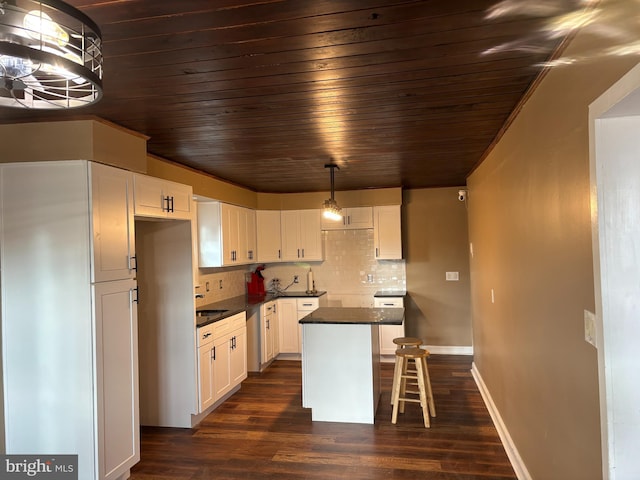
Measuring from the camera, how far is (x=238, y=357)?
4.41 meters

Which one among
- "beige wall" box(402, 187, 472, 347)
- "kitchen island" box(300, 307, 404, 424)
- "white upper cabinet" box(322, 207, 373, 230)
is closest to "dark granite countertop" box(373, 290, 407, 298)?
"beige wall" box(402, 187, 472, 347)

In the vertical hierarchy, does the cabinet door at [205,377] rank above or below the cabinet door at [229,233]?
below

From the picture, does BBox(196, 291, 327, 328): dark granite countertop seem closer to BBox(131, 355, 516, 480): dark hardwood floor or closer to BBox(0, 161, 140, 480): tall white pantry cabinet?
BBox(131, 355, 516, 480): dark hardwood floor

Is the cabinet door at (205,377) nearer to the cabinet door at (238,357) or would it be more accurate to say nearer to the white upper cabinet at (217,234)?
the cabinet door at (238,357)

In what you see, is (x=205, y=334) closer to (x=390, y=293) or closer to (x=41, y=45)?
(x=390, y=293)

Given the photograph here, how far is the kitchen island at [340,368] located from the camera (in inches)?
143

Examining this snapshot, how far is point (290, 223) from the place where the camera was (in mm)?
5992

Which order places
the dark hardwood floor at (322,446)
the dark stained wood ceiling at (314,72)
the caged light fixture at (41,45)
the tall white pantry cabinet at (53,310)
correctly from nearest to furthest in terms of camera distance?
the caged light fixture at (41,45) < the dark stained wood ceiling at (314,72) < the tall white pantry cabinet at (53,310) < the dark hardwood floor at (322,446)

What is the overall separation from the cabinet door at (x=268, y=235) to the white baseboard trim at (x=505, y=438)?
3115mm

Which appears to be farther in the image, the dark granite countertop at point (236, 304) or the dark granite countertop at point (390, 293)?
the dark granite countertop at point (390, 293)

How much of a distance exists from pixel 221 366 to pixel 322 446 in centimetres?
133

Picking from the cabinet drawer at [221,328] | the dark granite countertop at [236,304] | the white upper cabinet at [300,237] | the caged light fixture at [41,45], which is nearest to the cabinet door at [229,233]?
the dark granite countertop at [236,304]

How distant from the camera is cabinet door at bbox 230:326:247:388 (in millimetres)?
4297

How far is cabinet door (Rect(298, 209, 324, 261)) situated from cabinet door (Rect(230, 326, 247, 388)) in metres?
1.75
